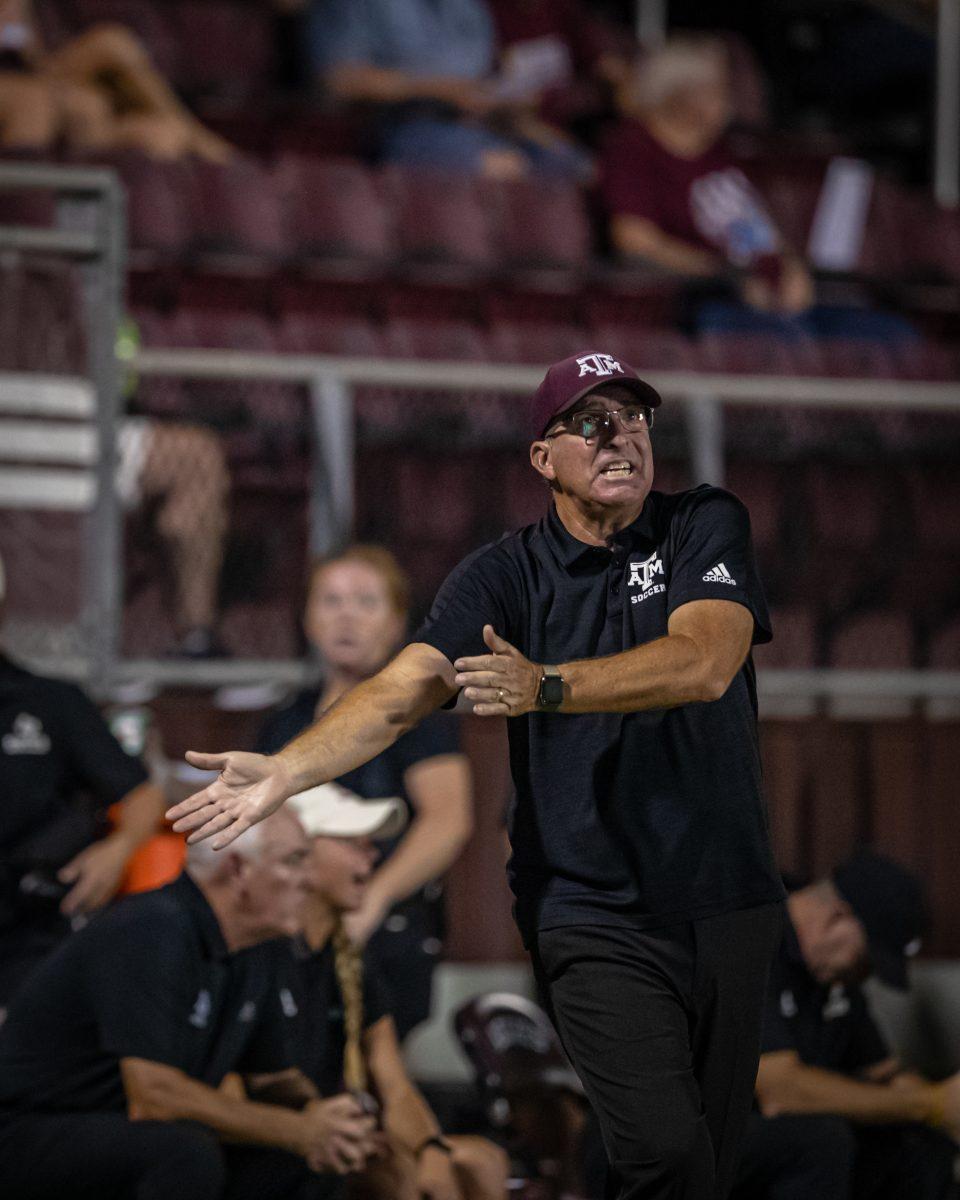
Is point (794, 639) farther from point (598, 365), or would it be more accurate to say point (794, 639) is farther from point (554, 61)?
point (554, 61)

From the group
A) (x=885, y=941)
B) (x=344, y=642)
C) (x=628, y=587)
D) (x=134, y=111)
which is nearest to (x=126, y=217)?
(x=134, y=111)

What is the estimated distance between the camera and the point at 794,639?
21.4 feet

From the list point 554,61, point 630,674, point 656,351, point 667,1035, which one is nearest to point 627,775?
point 630,674

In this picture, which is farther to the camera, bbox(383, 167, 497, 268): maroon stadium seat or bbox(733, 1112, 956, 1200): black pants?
bbox(383, 167, 497, 268): maroon stadium seat

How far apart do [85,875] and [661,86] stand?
17.1ft

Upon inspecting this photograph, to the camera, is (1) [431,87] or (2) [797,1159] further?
(1) [431,87]

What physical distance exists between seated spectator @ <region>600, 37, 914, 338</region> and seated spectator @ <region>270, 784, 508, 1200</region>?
4278 mm

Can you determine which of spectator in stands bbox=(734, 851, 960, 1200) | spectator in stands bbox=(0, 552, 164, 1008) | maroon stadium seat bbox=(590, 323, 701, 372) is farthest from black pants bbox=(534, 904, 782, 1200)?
maroon stadium seat bbox=(590, 323, 701, 372)

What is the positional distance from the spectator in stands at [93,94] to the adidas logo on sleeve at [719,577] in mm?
5299

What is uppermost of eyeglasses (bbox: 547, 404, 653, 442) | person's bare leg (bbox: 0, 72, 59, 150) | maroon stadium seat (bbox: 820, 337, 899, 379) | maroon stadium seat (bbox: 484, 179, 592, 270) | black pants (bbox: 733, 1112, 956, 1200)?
person's bare leg (bbox: 0, 72, 59, 150)

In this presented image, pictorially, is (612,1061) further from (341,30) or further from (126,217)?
(341,30)

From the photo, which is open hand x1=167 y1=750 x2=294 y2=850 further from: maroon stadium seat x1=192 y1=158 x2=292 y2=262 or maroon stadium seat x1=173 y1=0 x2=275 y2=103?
maroon stadium seat x1=173 y1=0 x2=275 y2=103

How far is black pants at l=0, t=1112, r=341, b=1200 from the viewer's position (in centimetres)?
386

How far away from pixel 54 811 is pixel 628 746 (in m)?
2.38
